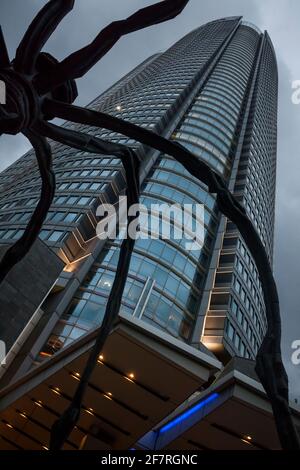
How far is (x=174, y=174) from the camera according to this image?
127ft

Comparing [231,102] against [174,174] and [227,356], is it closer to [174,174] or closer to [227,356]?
[174,174]

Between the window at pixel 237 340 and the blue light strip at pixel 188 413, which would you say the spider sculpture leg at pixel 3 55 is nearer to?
the blue light strip at pixel 188 413

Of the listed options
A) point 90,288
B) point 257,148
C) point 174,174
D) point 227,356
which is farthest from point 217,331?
point 257,148

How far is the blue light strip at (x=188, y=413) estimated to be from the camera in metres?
9.59

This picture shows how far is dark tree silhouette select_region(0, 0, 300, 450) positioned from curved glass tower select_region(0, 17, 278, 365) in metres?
22.2

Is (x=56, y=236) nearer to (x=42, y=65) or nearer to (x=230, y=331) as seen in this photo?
(x=230, y=331)

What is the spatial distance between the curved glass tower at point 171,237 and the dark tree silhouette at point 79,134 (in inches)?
875

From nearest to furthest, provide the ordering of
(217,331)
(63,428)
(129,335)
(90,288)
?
(63,428) → (129,335) → (90,288) → (217,331)

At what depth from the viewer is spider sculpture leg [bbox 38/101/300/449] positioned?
1595 millimetres

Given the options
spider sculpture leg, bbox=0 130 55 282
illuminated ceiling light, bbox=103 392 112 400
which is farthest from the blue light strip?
spider sculpture leg, bbox=0 130 55 282

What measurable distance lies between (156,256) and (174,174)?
40.4ft

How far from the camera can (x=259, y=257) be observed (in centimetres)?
217

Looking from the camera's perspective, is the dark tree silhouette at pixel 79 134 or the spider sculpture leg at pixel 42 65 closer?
the dark tree silhouette at pixel 79 134

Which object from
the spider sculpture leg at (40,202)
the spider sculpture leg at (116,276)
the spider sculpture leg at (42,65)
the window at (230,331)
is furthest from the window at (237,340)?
the spider sculpture leg at (42,65)
